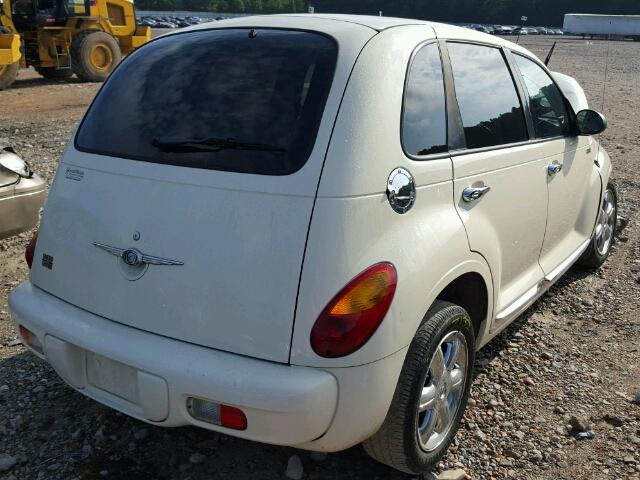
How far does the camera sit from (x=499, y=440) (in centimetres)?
303

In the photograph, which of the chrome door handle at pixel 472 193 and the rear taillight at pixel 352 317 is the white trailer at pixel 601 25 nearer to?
the chrome door handle at pixel 472 193

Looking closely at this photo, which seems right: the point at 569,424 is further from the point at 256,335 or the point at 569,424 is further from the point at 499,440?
the point at 256,335

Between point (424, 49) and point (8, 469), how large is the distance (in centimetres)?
248

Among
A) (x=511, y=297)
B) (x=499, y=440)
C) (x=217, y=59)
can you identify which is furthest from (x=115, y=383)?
(x=511, y=297)

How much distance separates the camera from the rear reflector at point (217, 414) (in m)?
2.19

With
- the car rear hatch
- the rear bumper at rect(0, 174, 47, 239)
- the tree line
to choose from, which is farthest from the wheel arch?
the tree line

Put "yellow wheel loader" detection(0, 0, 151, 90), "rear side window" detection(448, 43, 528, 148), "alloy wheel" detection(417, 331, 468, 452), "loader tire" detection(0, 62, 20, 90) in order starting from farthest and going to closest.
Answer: "yellow wheel loader" detection(0, 0, 151, 90) < "loader tire" detection(0, 62, 20, 90) < "rear side window" detection(448, 43, 528, 148) < "alloy wheel" detection(417, 331, 468, 452)

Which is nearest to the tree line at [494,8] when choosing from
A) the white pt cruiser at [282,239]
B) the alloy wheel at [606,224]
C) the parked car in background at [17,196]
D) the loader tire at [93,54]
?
the loader tire at [93,54]

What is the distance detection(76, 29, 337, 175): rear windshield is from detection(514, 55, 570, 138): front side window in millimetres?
1601

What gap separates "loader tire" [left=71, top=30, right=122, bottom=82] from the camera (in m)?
16.5

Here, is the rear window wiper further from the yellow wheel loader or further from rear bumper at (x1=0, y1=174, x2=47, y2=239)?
the yellow wheel loader

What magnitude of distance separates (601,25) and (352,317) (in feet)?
225

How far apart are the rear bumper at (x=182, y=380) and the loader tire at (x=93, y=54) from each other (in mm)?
15403

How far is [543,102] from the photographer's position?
12.6ft
